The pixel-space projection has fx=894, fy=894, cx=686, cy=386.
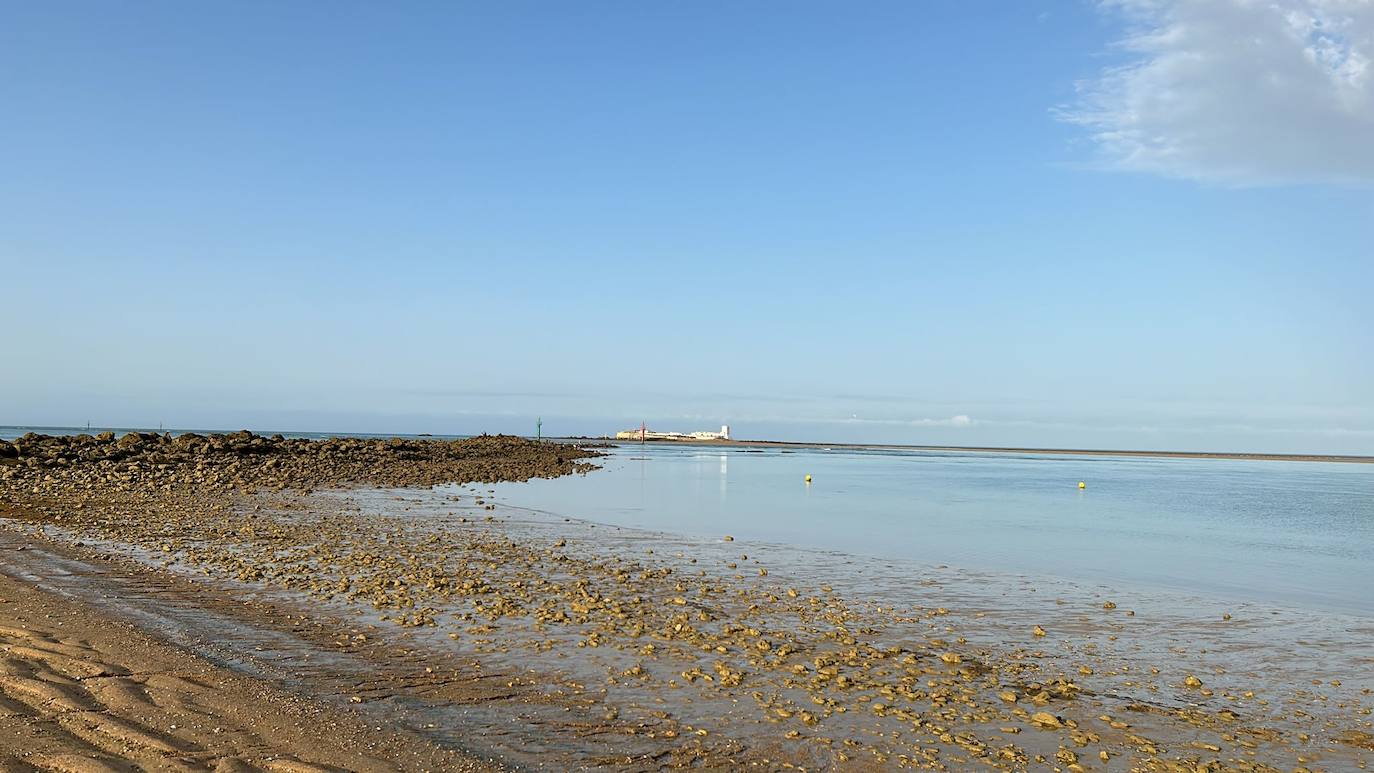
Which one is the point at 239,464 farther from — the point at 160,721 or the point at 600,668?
the point at 160,721

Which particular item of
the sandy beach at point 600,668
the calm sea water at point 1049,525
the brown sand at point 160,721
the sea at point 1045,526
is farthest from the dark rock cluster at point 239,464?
the brown sand at point 160,721

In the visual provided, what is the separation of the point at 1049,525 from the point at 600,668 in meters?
24.1

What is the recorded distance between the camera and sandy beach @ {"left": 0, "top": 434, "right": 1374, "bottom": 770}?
7.59m

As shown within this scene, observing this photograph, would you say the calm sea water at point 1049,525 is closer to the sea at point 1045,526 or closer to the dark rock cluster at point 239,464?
the sea at point 1045,526

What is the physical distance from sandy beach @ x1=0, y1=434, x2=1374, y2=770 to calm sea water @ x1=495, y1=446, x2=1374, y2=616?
→ 12.4 ft

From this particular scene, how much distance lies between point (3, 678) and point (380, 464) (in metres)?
48.5

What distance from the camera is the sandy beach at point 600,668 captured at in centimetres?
759

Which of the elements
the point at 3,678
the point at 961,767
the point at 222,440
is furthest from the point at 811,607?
the point at 222,440

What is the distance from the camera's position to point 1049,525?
3028 cm

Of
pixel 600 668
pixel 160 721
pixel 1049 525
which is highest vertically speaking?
pixel 160 721

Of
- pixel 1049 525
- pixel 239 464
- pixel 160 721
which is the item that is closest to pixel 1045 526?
pixel 1049 525

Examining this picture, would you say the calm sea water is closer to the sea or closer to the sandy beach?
the sea

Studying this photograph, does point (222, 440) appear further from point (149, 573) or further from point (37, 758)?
point (37, 758)

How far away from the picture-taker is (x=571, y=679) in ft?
32.0
